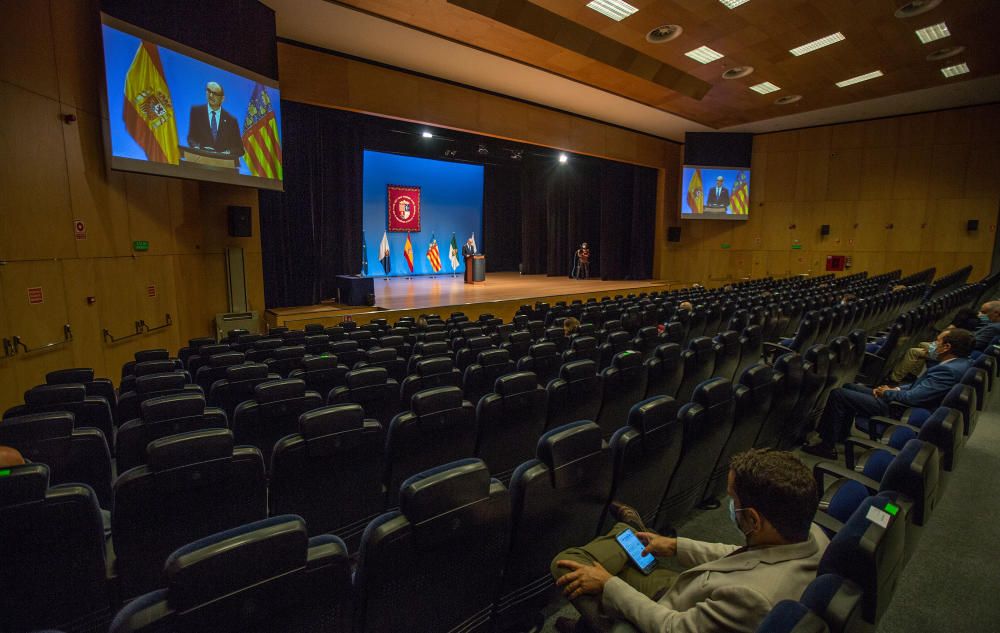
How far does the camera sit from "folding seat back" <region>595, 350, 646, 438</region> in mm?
3479

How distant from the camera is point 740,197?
16859 millimetres

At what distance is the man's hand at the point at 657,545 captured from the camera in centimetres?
176

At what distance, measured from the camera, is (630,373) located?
357 centimetres

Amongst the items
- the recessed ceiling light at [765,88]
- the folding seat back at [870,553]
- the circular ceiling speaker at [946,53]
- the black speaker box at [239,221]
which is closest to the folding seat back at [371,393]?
the folding seat back at [870,553]

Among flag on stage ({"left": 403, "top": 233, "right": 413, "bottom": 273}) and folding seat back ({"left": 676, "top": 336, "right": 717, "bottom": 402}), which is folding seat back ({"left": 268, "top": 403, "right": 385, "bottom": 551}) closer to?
folding seat back ({"left": 676, "top": 336, "right": 717, "bottom": 402})

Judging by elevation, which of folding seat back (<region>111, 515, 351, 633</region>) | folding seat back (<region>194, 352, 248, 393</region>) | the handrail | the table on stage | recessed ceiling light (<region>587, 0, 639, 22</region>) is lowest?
folding seat back (<region>194, 352, 248, 393</region>)

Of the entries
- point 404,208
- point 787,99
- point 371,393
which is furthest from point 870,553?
point 404,208

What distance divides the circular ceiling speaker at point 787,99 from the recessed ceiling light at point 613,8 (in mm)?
7029

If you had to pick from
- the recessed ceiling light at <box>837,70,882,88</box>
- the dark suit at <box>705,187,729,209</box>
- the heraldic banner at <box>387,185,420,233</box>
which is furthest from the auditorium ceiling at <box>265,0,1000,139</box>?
the heraldic banner at <box>387,185,420,233</box>

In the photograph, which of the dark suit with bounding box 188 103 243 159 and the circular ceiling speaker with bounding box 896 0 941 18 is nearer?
the dark suit with bounding box 188 103 243 159

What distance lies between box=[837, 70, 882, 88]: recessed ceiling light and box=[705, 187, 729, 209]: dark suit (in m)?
5.21

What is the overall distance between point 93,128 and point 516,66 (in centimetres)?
739

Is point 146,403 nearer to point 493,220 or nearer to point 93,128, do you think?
point 93,128

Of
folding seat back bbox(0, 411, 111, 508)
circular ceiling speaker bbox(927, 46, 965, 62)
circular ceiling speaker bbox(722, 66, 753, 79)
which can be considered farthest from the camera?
circular ceiling speaker bbox(722, 66, 753, 79)
